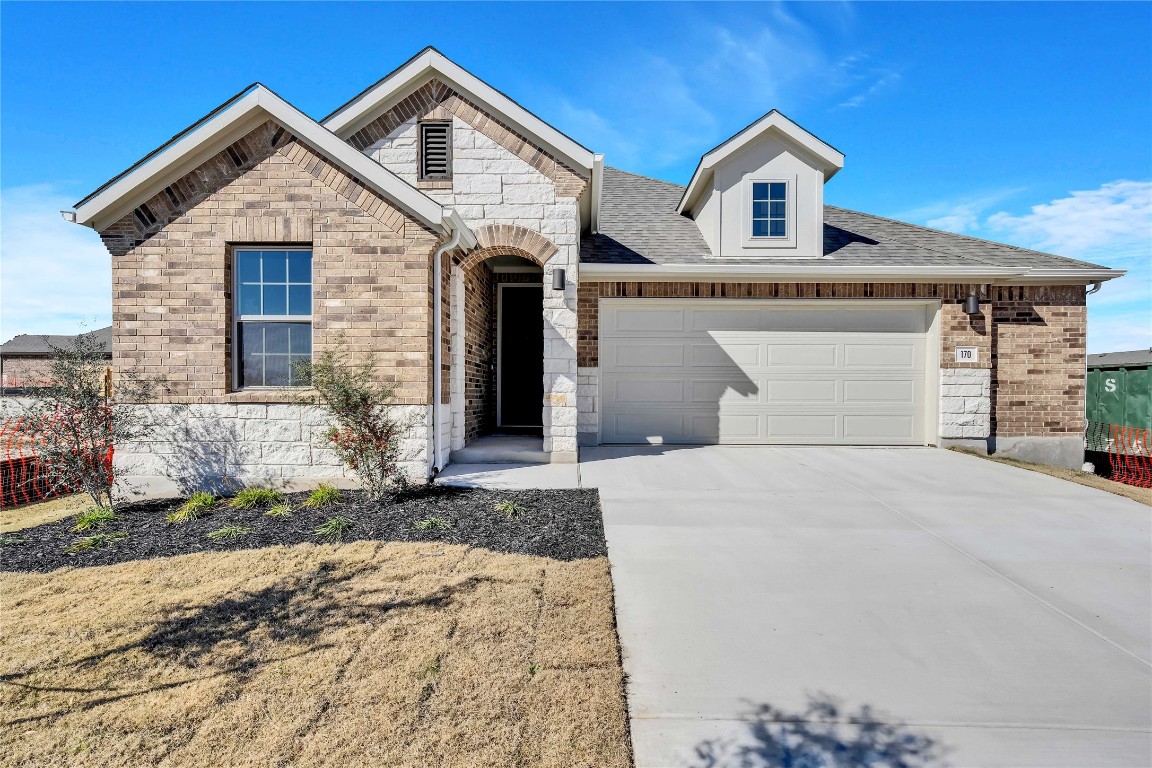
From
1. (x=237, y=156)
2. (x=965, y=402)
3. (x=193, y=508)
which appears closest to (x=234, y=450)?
(x=193, y=508)

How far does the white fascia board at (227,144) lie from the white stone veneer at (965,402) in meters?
8.81

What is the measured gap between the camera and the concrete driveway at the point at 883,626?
2.48m

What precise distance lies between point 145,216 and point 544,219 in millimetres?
4797

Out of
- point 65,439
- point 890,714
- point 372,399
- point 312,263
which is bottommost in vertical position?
point 890,714

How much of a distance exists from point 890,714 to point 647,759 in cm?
120

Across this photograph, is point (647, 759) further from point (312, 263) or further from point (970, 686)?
point (312, 263)

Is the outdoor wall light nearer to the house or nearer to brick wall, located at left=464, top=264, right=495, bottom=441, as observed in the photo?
the house

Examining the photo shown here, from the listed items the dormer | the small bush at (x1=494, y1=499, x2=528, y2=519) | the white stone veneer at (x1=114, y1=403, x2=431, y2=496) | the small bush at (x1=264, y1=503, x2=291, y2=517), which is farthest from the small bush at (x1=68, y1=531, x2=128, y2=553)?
the dormer

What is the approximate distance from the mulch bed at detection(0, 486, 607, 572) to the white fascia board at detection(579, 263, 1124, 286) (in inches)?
178

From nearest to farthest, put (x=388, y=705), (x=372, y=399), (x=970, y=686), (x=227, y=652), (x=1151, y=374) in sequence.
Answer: (x=388, y=705) < (x=970, y=686) < (x=227, y=652) < (x=372, y=399) < (x=1151, y=374)

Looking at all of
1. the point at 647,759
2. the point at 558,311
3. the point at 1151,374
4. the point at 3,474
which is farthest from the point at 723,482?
the point at 1151,374

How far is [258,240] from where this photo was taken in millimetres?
6516

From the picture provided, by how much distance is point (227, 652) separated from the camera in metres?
3.05

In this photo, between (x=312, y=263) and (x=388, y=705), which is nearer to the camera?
(x=388, y=705)
